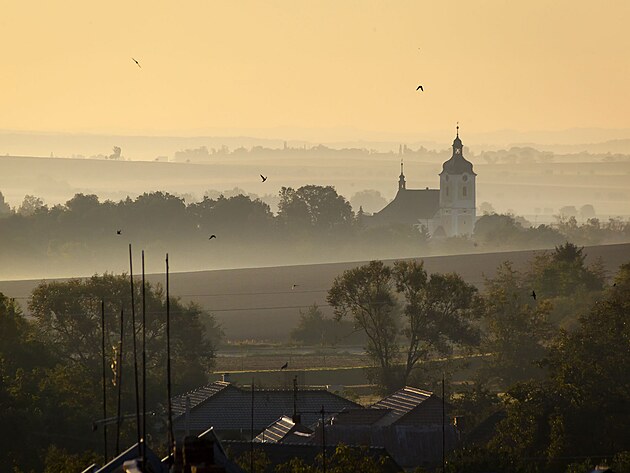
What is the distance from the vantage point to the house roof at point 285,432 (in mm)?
57938

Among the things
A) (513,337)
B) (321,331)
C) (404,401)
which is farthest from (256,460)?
(321,331)

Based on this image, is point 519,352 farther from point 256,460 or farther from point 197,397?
point 256,460

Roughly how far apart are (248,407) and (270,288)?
80728 millimetres

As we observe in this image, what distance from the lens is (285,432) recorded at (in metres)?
59.9

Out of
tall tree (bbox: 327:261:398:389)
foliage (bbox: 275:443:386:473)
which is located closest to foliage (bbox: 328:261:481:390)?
tall tree (bbox: 327:261:398:389)

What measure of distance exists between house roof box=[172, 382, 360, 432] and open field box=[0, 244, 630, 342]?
43589 mm

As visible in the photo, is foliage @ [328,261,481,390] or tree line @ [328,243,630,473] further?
foliage @ [328,261,481,390]

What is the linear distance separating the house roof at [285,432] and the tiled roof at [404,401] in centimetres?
421

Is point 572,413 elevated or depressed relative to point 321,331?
depressed

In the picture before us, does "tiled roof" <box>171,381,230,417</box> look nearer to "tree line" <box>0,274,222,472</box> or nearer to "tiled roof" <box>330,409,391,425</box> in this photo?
"tree line" <box>0,274,222,472</box>

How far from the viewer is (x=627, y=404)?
62719mm

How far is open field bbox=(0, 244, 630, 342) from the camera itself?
126 m

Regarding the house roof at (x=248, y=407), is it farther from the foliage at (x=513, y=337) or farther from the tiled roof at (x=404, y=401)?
the foliage at (x=513, y=337)

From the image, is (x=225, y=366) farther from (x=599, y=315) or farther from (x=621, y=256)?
(x=621, y=256)
